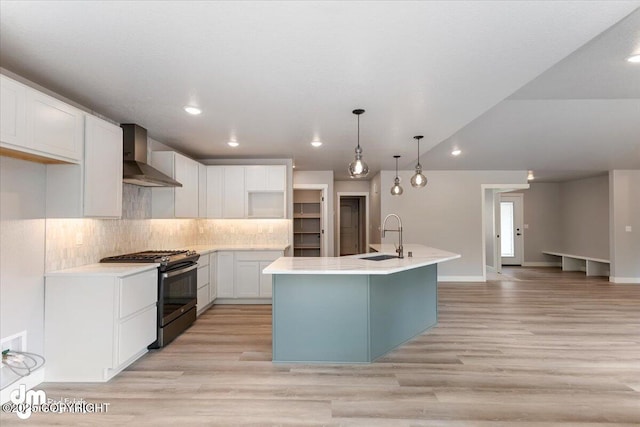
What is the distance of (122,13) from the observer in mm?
1666

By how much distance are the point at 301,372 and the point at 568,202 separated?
8967mm

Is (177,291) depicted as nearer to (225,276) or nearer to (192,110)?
(225,276)

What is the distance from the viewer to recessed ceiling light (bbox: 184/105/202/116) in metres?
3.10

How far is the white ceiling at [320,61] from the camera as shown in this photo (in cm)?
167

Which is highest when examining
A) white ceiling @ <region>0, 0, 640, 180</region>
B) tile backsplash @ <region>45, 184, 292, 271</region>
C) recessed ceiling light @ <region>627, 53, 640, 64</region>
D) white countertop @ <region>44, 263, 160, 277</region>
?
recessed ceiling light @ <region>627, 53, 640, 64</region>

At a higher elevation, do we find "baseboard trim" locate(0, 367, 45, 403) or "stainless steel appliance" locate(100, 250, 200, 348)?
"stainless steel appliance" locate(100, 250, 200, 348)

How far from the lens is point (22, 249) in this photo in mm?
2457

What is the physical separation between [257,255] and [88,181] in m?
2.64

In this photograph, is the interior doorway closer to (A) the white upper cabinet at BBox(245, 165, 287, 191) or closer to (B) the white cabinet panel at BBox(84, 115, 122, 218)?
(A) the white upper cabinet at BBox(245, 165, 287, 191)

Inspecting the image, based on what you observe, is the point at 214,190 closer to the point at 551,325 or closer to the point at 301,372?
the point at 301,372

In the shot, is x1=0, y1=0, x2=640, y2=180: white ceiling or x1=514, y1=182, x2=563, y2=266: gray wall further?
x1=514, y1=182, x2=563, y2=266: gray wall

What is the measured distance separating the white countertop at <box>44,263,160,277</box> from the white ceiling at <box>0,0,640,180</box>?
1.51 meters

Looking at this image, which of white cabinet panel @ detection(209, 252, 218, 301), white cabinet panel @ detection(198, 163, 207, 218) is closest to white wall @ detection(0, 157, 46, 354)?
white cabinet panel @ detection(209, 252, 218, 301)

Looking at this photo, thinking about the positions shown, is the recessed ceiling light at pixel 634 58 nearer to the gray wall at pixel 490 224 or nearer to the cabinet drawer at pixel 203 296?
the cabinet drawer at pixel 203 296
